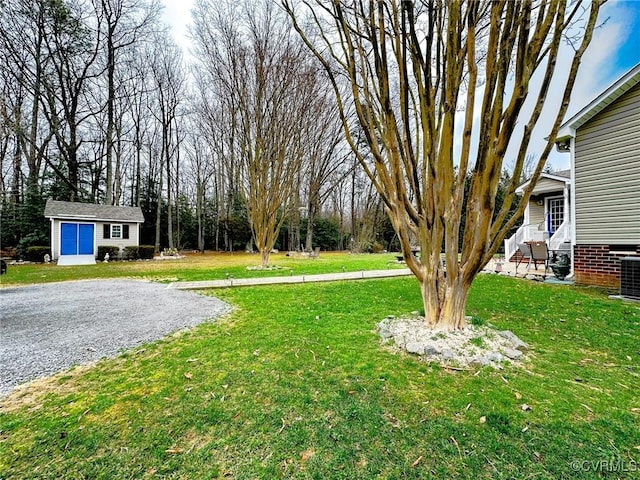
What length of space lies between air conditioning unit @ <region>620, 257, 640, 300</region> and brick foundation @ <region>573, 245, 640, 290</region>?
1.00 m

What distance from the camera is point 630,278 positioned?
223 inches

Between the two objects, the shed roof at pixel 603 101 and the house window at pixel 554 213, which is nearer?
the shed roof at pixel 603 101

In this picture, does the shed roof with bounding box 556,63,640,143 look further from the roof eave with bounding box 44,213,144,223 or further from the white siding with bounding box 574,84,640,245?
the roof eave with bounding box 44,213,144,223

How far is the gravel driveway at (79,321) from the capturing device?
123 inches

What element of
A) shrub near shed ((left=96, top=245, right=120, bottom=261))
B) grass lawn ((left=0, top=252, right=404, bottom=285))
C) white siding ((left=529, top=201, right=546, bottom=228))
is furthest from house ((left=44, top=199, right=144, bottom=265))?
white siding ((left=529, top=201, right=546, bottom=228))

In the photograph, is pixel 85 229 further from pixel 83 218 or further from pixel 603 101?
pixel 603 101

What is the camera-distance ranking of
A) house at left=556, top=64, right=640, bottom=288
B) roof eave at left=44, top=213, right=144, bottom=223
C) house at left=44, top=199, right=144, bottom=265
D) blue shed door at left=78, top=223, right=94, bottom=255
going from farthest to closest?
blue shed door at left=78, top=223, right=94, bottom=255
house at left=44, top=199, right=144, bottom=265
roof eave at left=44, top=213, right=144, bottom=223
house at left=556, top=64, right=640, bottom=288

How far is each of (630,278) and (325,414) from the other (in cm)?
703

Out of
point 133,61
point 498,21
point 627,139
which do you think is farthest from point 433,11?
point 133,61

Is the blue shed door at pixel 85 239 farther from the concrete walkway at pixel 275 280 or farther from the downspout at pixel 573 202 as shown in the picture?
the downspout at pixel 573 202

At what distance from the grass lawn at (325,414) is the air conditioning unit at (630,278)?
10.3ft

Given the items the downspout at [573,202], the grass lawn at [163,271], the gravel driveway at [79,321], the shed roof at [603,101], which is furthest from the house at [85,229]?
the shed roof at [603,101]

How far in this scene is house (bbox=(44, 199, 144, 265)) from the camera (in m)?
15.4

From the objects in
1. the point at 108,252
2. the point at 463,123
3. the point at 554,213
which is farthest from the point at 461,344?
the point at 108,252
